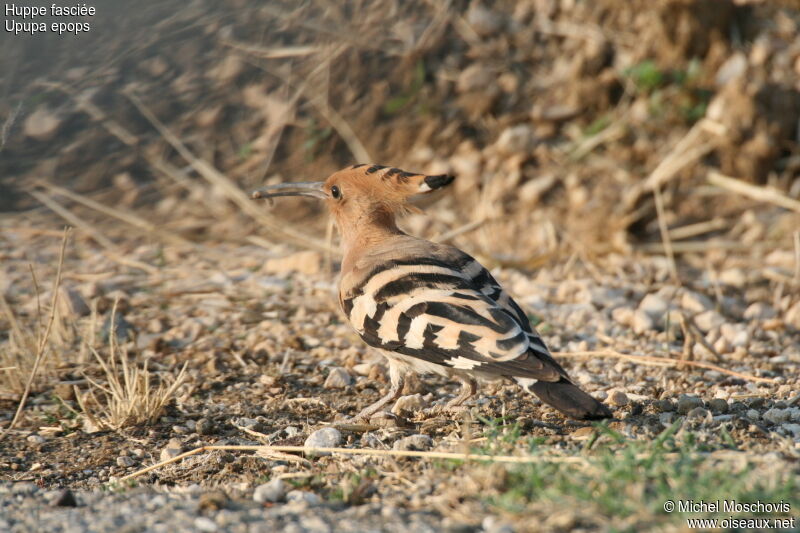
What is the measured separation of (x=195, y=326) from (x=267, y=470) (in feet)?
5.12

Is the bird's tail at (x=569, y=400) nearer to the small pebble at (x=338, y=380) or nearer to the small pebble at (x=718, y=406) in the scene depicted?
the small pebble at (x=718, y=406)

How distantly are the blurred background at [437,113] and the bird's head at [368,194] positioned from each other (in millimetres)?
1318

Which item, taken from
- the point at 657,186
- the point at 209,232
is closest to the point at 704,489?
the point at 657,186

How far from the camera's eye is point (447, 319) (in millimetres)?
3098

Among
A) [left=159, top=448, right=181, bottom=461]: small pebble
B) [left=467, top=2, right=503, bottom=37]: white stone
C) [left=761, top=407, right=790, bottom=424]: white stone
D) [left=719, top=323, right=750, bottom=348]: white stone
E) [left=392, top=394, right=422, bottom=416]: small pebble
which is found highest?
[left=467, top=2, right=503, bottom=37]: white stone

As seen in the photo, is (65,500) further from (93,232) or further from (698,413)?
(93,232)

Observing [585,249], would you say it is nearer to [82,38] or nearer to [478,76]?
[478,76]

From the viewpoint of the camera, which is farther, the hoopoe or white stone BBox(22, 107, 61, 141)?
white stone BBox(22, 107, 61, 141)

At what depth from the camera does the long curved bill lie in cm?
414

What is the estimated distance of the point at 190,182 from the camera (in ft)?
19.6

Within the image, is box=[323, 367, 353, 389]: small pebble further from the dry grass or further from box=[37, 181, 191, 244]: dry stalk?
box=[37, 181, 191, 244]: dry stalk

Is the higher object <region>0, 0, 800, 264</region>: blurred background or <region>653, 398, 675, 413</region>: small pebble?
<region>0, 0, 800, 264</region>: blurred background

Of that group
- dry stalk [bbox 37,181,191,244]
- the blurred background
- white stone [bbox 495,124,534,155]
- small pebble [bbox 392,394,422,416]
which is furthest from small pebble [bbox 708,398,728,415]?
dry stalk [bbox 37,181,191,244]

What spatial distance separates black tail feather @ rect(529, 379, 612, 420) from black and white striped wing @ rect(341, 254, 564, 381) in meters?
0.04
